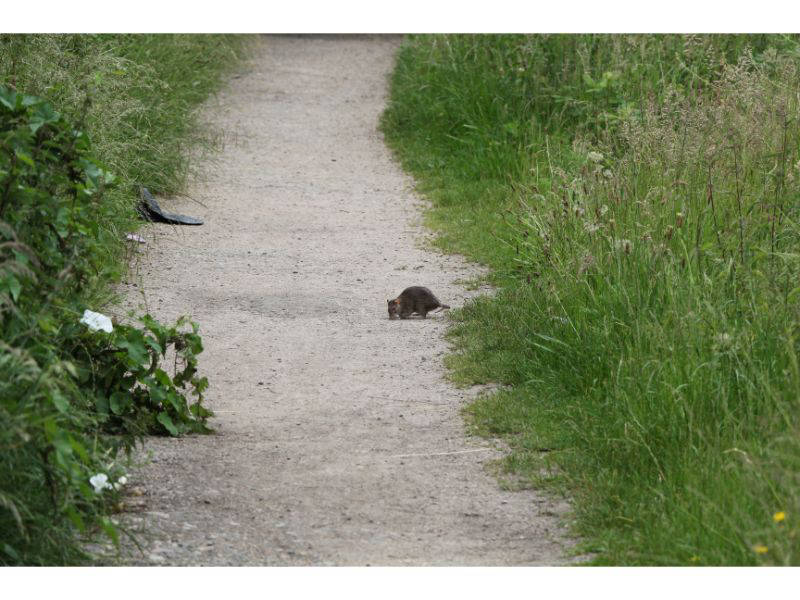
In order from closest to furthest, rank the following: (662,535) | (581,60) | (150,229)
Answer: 1. (662,535)
2. (150,229)
3. (581,60)

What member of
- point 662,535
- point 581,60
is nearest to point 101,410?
point 662,535

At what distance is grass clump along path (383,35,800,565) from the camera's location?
3.79 meters

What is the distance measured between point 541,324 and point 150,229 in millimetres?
3781

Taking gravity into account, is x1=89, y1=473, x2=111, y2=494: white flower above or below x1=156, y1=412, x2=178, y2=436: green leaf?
above

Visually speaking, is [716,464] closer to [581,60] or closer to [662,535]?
[662,535]

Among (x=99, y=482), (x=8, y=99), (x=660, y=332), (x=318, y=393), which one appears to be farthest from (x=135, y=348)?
(x=660, y=332)

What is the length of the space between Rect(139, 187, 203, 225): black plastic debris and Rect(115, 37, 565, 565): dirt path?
200 millimetres

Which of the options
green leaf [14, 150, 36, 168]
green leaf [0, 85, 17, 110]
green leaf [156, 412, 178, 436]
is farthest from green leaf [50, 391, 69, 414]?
green leaf [156, 412, 178, 436]

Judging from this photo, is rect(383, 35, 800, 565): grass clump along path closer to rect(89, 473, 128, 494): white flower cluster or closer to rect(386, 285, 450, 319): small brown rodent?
rect(386, 285, 450, 319): small brown rodent

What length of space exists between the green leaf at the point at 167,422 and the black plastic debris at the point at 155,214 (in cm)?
407

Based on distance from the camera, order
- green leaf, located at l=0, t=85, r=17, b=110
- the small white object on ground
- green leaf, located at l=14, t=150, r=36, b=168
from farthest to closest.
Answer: the small white object on ground < green leaf, located at l=0, t=85, r=17, b=110 < green leaf, located at l=14, t=150, r=36, b=168

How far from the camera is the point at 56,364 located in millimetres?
3416

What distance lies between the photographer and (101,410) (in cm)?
464

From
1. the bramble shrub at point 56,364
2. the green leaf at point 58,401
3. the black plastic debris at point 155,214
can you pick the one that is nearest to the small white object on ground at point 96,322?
the bramble shrub at point 56,364
